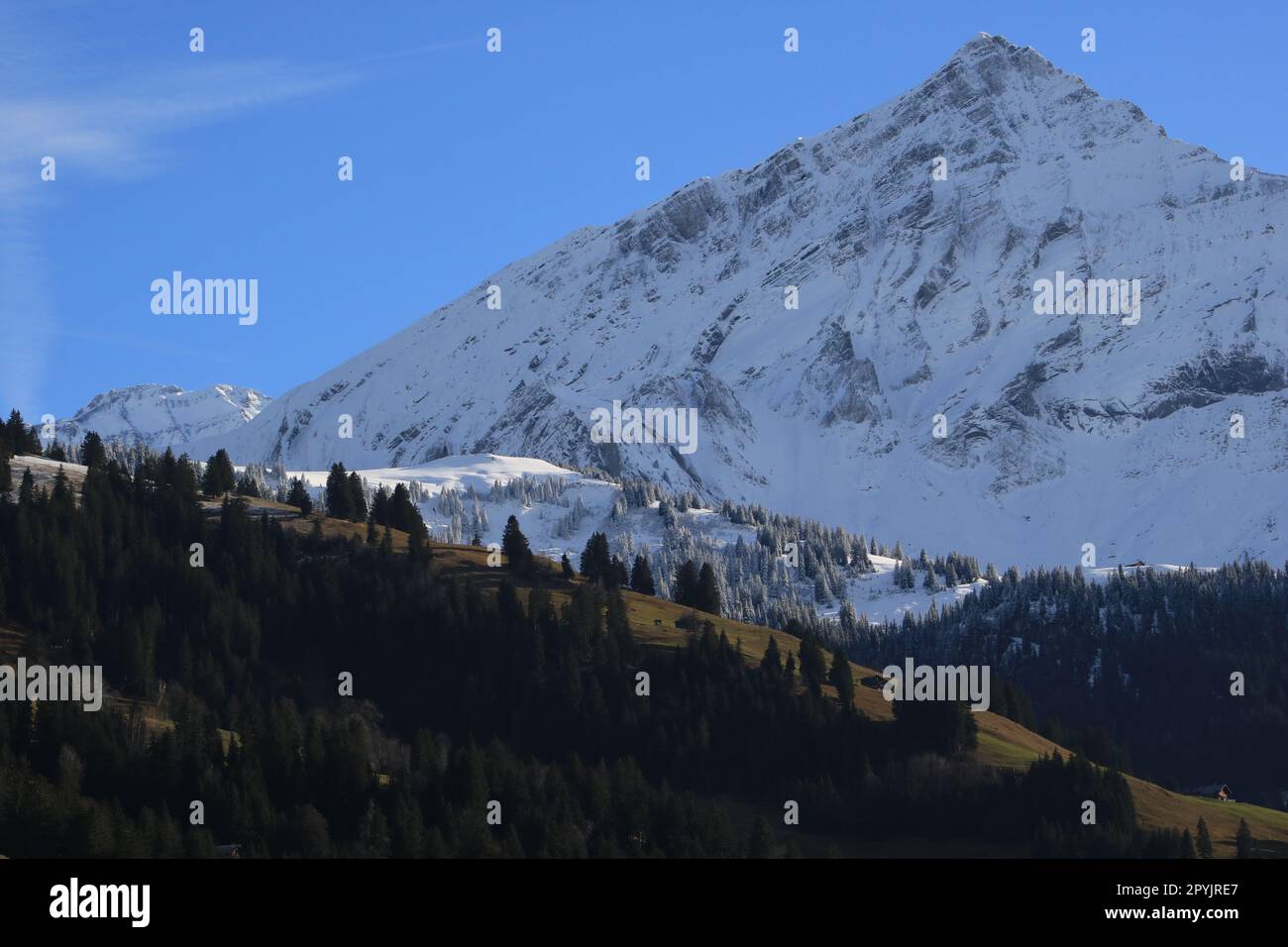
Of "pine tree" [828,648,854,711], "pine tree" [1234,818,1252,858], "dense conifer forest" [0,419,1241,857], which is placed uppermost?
"pine tree" [828,648,854,711]

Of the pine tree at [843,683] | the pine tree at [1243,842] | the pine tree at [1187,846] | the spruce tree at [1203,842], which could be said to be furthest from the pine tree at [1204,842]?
the pine tree at [843,683]

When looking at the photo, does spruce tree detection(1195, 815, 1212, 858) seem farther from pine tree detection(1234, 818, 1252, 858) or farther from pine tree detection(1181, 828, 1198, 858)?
pine tree detection(1234, 818, 1252, 858)

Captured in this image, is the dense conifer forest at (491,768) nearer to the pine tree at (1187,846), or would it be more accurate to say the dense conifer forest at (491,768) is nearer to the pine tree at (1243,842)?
the pine tree at (1187,846)

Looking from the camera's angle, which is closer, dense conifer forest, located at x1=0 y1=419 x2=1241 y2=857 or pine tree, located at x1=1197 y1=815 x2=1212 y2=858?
dense conifer forest, located at x1=0 y1=419 x2=1241 y2=857

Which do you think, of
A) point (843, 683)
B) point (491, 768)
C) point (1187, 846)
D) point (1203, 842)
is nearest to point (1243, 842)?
point (1203, 842)

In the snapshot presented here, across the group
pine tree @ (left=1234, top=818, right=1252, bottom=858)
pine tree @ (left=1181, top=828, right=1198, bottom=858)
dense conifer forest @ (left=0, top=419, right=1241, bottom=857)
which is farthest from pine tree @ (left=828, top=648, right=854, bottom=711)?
pine tree @ (left=1234, top=818, right=1252, bottom=858)
